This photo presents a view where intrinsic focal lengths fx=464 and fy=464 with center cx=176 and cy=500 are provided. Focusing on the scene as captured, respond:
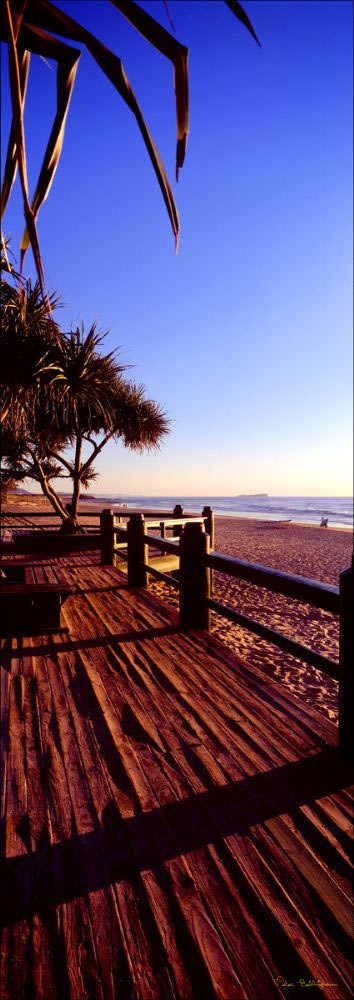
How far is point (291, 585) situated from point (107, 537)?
22.5ft

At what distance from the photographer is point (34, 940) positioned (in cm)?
148

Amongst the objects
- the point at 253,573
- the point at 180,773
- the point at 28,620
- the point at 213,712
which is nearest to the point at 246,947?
the point at 180,773

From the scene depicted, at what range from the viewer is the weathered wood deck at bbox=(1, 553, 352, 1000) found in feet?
4.63

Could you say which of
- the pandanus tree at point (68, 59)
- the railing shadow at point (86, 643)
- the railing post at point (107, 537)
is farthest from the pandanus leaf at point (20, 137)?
the railing post at point (107, 537)

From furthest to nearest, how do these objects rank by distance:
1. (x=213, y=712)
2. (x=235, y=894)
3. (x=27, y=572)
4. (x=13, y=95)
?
1. (x=27, y=572)
2. (x=213, y=712)
3. (x=235, y=894)
4. (x=13, y=95)

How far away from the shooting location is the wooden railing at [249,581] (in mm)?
2527

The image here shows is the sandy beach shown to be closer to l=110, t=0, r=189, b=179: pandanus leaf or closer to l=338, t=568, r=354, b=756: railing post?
l=338, t=568, r=354, b=756: railing post

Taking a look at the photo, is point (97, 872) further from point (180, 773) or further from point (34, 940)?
point (180, 773)

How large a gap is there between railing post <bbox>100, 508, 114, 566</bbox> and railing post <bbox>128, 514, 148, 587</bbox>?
79.5 inches

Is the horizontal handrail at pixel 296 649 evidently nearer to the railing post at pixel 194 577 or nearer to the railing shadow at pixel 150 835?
the railing shadow at pixel 150 835

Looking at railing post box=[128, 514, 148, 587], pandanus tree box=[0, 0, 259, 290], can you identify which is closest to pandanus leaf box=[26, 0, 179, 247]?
pandanus tree box=[0, 0, 259, 290]

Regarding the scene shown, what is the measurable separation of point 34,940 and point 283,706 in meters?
2.02

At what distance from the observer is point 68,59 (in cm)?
127

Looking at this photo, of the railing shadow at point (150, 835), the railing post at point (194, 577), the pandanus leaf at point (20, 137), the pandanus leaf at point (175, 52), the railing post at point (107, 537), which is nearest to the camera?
the pandanus leaf at point (20, 137)
